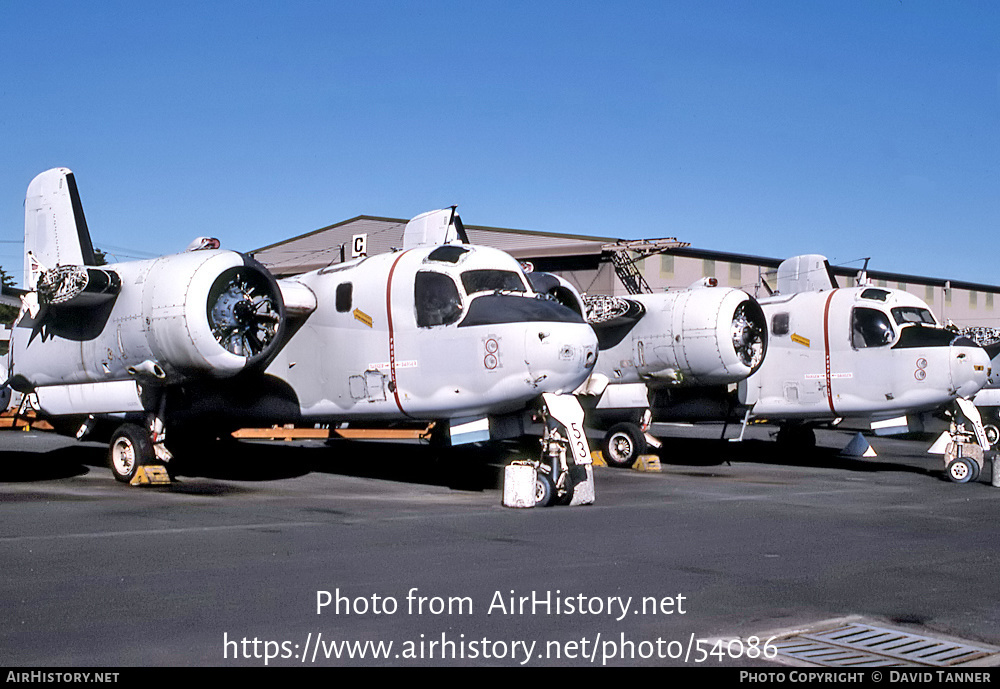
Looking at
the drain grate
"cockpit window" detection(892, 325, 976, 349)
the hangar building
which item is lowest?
the drain grate

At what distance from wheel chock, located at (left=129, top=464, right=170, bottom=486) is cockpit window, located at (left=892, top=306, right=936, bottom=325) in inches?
557

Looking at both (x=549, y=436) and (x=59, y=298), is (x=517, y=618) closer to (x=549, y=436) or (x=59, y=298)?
(x=549, y=436)

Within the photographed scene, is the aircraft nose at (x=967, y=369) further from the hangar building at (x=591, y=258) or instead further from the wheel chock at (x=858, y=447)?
the hangar building at (x=591, y=258)

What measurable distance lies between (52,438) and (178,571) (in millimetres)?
19941

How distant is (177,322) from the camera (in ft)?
46.0

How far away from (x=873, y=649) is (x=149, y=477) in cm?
1207

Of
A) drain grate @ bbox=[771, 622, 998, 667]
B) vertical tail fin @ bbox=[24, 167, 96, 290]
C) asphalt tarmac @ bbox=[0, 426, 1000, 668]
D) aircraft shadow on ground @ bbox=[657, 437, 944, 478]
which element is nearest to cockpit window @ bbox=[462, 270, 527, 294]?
asphalt tarmac @ bbox=[0, 426, 1000, 668]

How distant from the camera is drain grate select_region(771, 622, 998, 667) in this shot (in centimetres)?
572

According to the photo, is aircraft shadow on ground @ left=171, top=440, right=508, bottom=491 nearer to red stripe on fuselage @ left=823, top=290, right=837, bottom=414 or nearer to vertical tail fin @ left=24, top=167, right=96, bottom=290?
vertical tail fin @ left=24, top=167, right=96, bottom=290

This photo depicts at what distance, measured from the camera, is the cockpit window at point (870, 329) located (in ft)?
63.4

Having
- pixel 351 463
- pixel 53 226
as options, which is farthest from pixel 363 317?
pixel 53 226

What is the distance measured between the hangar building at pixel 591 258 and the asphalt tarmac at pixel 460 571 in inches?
1138

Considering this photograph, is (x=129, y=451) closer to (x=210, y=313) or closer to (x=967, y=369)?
(x=210, y=313)
